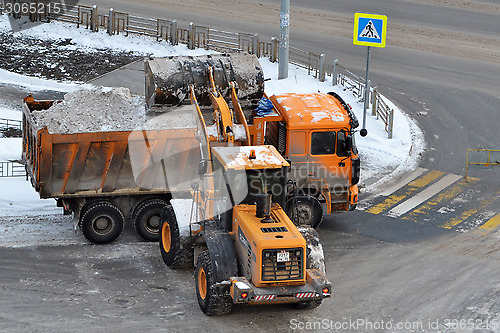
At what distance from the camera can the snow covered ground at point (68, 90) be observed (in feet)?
68.2

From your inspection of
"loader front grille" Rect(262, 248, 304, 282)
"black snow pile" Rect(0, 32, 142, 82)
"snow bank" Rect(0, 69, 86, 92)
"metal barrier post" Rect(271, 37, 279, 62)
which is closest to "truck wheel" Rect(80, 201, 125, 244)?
"loader front grille" Rect(262, 248, 304, 282)

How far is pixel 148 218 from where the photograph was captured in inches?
806

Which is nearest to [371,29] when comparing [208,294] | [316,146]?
[316,146]

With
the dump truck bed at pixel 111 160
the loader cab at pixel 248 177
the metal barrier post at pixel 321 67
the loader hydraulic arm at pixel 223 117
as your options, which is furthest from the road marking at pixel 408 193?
the metal barrier post at pixel 321 67

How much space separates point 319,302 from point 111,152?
20.5 ft

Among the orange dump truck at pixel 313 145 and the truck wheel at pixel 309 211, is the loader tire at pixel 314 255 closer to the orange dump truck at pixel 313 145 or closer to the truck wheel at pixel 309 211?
the orange dump truck at pixel 313 145

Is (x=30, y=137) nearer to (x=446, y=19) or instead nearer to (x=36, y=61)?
(x=36, y=61)

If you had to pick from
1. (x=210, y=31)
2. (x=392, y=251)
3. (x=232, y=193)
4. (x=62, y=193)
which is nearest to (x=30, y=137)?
(x=62, y=193)

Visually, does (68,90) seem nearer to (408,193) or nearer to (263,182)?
(408,193)

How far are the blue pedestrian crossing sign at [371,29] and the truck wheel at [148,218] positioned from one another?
1024 centimetres

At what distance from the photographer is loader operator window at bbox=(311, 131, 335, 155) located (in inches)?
816

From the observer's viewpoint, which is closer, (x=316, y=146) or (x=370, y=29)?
(x=316, y=146)

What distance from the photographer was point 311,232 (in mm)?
17406

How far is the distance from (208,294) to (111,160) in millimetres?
4970
